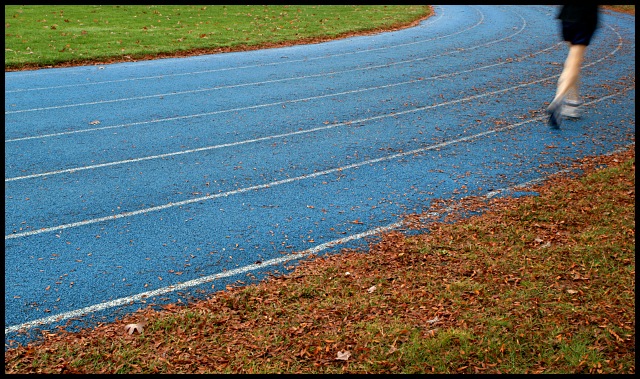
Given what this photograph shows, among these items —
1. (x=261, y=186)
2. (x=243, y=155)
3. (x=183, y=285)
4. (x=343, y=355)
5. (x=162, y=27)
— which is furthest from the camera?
(x=162, y=27)

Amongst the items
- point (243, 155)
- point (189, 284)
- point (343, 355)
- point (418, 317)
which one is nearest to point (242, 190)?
point (243, 155)

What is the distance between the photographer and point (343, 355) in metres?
4.50

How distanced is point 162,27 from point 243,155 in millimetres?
13955

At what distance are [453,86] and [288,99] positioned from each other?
12.4 ft

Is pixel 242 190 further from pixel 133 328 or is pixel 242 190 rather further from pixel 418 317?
pixel 418 317

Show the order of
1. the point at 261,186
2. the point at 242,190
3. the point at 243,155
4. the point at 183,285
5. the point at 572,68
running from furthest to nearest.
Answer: the point at 243,155 → the point at 261,186 → the point at 242,190 → the point at 572,68 → the point at 183,285

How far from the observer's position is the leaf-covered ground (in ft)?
14.5

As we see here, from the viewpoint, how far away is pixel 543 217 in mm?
6902

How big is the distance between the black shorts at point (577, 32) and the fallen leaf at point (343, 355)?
373cm

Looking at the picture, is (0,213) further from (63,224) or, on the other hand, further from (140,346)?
(63,224)

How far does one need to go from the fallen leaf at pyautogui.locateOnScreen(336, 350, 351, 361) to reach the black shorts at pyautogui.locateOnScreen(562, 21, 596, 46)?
3726 mm

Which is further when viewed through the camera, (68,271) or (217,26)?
(217,26)

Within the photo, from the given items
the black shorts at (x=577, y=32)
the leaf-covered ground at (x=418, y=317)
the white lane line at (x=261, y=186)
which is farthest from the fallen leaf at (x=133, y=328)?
the black shorts at (x=577, y=32)

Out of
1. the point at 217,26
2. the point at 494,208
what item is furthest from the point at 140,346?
the point at 217,26
